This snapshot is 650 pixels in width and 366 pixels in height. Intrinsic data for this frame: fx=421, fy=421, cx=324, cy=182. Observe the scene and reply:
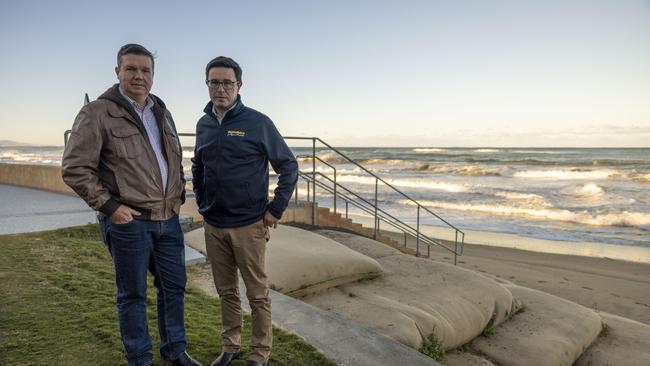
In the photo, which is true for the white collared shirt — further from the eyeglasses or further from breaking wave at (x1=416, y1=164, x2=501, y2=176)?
breaking wave at (x1=416, y1=164, x2=501, y2=176)

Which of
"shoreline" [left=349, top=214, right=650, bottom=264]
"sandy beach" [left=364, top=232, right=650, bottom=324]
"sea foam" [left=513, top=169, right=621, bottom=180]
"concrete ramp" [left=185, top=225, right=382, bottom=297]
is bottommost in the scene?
"sea foam" [left=513, top=169, right=621, bottom=180]

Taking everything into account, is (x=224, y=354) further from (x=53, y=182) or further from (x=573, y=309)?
(x=53, y=182)

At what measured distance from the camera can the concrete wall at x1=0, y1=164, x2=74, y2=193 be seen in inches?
360

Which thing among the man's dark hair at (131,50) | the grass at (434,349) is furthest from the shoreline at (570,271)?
the man's dark hair at (131,50)

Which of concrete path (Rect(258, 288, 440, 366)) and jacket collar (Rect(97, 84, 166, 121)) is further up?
jacket collar (Rect(97, 84, 166, 121))

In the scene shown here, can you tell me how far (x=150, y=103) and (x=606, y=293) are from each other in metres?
8.07

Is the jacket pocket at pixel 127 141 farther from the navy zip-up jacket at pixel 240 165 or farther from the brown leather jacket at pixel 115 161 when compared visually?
the navy zip-up jacket at pixel 240 165

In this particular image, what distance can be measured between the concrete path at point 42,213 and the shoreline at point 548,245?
26.4 feet

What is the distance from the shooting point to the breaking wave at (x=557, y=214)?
1323cm

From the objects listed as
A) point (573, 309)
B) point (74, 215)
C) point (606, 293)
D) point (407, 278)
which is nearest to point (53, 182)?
point (74, 215)

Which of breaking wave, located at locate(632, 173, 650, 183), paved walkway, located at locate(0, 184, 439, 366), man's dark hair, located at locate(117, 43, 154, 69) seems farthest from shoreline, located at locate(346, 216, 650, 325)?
breaking wave, located at locate(632, 173, 650, 183)

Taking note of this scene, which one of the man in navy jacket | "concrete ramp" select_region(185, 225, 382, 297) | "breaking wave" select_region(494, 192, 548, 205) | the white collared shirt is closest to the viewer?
the white collared shirt

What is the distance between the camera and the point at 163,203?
2031 millimetres

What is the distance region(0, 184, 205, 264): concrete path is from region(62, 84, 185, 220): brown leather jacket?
230 centimetres
